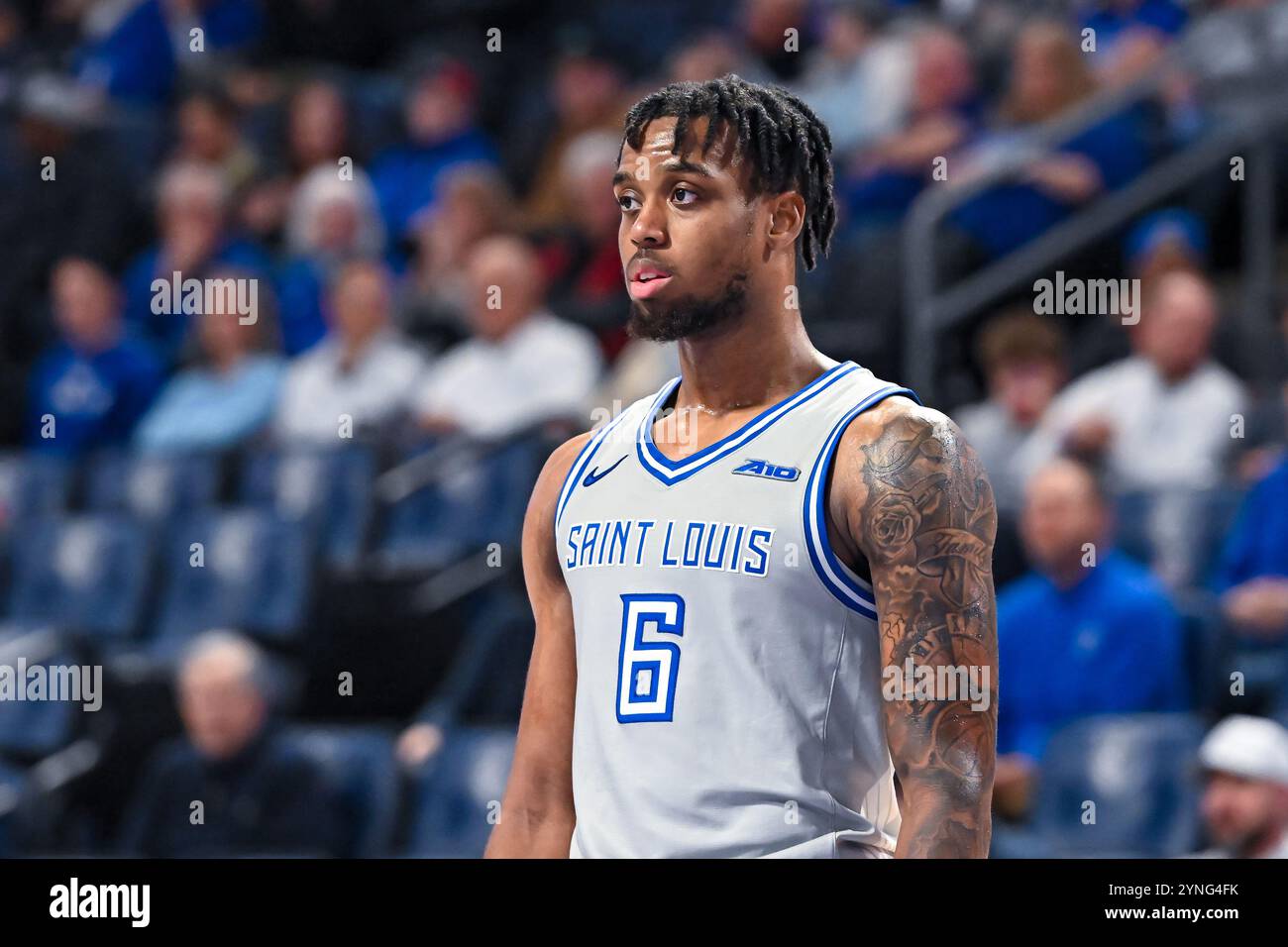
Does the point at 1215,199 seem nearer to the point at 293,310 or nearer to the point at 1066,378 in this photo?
the point at 1066,378

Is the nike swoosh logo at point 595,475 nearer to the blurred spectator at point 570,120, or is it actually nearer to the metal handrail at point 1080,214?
the metal handrail at point 1080,214

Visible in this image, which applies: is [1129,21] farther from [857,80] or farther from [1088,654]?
[1088,654]

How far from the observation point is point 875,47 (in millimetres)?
6324

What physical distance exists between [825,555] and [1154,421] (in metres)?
2.96

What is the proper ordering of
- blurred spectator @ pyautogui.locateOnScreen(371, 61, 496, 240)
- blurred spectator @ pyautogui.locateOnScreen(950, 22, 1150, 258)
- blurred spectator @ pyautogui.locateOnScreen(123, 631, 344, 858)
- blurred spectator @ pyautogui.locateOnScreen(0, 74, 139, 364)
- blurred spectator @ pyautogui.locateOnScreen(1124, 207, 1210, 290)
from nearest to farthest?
1. blurred spectator @ pyautogui.locateOnScreen(123, 631, 344, 858)
2. blurred spectator @ pyautogui.locateOnScreen(1124, 207, 1210, 290)
3. blurred spectator @ pyautogui.locateOnScreen(950, 22, 1150, 258)
4. blurred spectator @ pyautogui.locateOnScreen(371, 61, 496, 240)
5. blurred spectator @ pyautogui.locateOnScreen(0, 74, 139, 364)

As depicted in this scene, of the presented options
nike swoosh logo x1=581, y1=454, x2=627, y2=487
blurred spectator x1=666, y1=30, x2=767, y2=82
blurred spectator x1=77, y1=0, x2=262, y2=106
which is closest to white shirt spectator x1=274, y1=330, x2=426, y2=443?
blurred spectator x1=666, y1=30, x2=767, y2=82

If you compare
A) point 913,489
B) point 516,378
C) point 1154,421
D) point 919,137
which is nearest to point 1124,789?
point 1154,421

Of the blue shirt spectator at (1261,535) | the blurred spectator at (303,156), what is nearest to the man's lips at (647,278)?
the blue shirt spectator at (1261,535)

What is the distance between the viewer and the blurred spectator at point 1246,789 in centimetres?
372

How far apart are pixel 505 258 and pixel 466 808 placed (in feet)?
6.22

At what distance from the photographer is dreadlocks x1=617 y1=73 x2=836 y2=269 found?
91.7 inches

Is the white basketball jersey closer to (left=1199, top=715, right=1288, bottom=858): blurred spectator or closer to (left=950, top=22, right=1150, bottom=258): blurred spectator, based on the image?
(left=1199, top=715, right=1288, bottom=858): blurred spectator

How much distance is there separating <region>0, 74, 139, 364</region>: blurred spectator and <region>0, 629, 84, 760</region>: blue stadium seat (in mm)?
1967

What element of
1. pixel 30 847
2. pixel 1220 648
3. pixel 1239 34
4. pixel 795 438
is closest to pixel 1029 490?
pixel 1220 648
